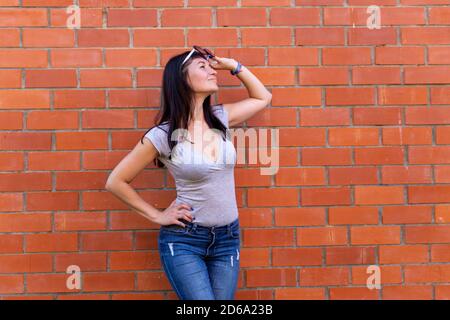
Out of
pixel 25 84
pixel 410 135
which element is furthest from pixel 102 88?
pixel 410 135

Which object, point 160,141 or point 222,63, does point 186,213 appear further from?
point 222,63

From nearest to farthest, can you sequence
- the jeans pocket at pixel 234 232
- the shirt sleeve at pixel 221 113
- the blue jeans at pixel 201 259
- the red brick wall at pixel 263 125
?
the blue jeans at pixel 201 259 < the jeans pocket at pixel 234 232 < the shirt sleeve at pixel 221 113 < the red brick wall at pixel 263 125

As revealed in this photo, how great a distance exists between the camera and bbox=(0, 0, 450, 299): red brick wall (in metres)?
2.85

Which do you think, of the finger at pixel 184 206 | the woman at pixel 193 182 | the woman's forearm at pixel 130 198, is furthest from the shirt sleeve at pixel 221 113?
the woman's forearm at pixel 130 198

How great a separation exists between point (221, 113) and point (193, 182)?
42cm

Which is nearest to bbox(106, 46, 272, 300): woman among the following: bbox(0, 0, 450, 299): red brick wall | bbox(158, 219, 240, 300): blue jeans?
bbox(158, 219, 240, 300): blue jeans

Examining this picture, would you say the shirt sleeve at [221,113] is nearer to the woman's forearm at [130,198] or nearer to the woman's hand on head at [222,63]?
the woman's hand on head at [222,63]

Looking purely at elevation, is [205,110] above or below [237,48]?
below

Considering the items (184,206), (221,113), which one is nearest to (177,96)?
(221,113)

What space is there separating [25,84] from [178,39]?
2.86ft

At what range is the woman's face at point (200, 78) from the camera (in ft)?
8.43

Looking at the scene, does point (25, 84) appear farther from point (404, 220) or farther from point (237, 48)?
point (404, 220)

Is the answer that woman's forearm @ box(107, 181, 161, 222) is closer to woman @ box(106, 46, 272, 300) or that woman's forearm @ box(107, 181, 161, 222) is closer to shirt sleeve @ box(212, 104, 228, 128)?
woman @ box(106, 46, 272, 300)

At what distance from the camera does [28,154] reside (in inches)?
112
